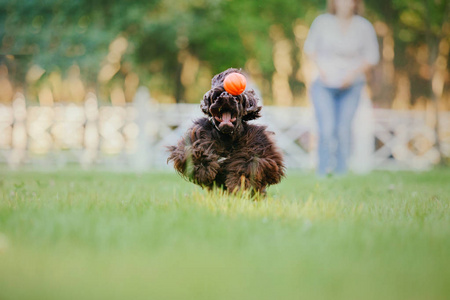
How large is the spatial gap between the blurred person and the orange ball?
372 centimetres

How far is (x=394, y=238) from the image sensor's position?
2236mm

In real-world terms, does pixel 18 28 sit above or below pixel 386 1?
below

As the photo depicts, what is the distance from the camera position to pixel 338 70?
6613 mm

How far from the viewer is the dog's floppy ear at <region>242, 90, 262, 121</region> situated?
3276mm

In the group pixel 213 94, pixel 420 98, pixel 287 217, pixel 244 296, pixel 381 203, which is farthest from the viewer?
pixel 420 98

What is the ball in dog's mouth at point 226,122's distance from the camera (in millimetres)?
3051

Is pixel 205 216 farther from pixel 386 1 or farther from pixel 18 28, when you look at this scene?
pixel 386 1

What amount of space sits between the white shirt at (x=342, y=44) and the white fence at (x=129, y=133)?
15.1 ft

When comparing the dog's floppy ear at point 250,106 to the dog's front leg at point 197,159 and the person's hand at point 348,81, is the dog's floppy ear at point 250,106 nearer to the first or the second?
the dog's front leg at point 197,159

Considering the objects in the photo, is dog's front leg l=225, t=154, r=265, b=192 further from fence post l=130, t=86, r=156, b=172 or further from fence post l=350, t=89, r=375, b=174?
fence post l=350, t=89, r=375, b=174

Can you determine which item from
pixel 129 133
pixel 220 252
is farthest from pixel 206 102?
pixel 129 133

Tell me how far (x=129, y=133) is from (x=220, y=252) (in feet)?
36.0

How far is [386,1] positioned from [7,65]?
47.8 feet

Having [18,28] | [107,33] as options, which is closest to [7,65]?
[18,28]
